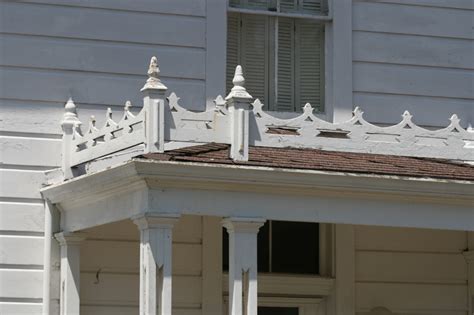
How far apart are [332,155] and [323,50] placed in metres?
2.80

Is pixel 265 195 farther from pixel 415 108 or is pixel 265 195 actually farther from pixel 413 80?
pixel 413 80

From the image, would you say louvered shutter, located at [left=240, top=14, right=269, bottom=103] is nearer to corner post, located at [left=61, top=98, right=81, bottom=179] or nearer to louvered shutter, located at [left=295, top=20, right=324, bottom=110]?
louvered shutter, located at [left=295, top=20, right=324, bottom=110]

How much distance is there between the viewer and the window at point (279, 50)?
55.2 ft

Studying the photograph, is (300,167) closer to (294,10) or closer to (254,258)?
(254,258)

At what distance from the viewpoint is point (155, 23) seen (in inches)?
645

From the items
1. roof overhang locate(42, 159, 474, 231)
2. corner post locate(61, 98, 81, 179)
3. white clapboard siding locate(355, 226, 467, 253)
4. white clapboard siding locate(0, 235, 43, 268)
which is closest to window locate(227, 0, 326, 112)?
white clapboard siding locate(355, 226, 467, 253)

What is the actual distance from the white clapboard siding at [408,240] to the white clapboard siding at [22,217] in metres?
3.90

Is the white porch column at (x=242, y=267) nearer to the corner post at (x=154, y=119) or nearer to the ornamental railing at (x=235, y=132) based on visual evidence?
the ornamental railing at (x=235, y=132)

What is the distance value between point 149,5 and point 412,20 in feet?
11.4

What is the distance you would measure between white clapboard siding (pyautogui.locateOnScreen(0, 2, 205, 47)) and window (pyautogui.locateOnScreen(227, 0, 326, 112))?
58cm

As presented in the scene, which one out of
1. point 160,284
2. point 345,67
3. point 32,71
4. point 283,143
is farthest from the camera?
point 345,67

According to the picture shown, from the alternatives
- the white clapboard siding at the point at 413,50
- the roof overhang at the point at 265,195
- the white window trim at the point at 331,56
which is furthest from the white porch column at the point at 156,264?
the white clapboard siding at the point at 413,50

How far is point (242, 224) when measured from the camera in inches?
541

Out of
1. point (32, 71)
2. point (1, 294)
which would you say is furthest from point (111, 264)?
point (32, 71)
